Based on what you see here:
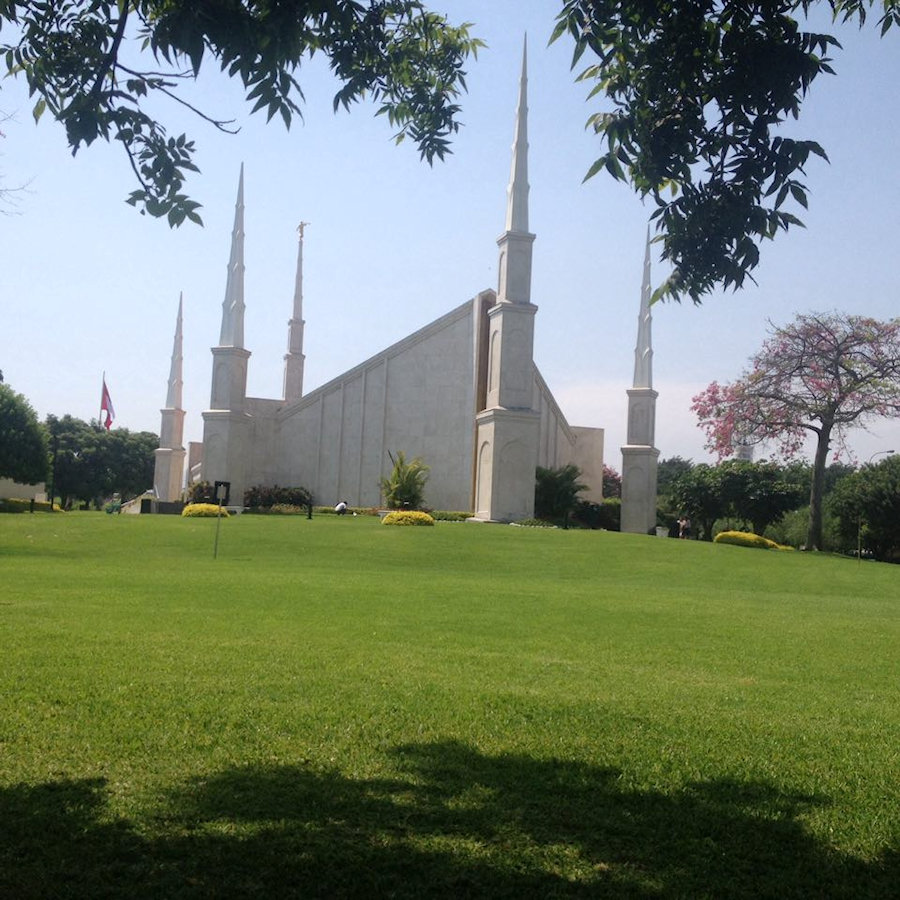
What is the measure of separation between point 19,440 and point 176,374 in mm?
10073

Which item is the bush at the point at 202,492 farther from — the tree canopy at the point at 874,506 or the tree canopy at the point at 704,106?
the tree canopy at the point at 704,106

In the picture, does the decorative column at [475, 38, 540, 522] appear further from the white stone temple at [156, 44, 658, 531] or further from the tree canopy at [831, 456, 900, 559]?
the tree canopy at [831, 456, 900, 559]

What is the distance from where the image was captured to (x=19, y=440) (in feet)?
192

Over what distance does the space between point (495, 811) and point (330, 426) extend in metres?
46.9

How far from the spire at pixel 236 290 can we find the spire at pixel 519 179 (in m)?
13.7

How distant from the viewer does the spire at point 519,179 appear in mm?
42562

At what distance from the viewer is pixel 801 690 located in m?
8.56

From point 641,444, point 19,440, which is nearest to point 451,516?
point 641,444

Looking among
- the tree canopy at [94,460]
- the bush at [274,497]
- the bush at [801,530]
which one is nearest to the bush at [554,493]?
the bush at [801,530]

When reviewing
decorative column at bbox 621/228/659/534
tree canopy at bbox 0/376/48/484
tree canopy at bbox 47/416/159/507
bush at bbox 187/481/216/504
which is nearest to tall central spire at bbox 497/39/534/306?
decorative column at bbox 621/228/659/534

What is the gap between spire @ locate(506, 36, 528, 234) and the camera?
1676 inches

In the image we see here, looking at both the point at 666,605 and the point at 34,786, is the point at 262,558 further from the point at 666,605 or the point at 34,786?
the point at 34,786

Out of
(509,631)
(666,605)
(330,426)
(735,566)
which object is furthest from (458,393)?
(509,631)

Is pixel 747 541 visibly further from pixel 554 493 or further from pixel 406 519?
pixel 406 519
